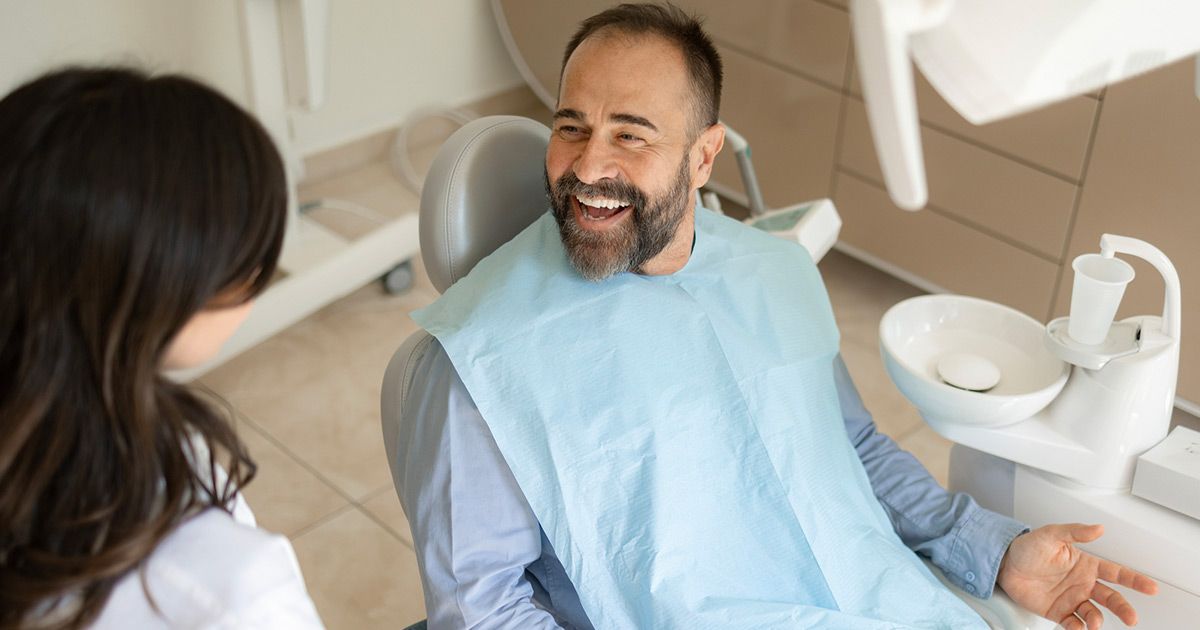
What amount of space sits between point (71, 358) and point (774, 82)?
2.36m

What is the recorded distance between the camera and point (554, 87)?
12.2 feet

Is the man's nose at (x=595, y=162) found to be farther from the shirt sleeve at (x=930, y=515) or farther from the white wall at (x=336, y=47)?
the white wall at (x=336, y=47)

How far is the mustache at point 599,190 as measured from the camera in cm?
154

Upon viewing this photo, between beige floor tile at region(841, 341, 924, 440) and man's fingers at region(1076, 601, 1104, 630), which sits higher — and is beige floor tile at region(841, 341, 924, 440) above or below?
below

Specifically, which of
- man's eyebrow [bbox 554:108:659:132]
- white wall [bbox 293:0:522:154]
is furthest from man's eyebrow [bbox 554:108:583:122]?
white wall [bbox 293:0:522:154]

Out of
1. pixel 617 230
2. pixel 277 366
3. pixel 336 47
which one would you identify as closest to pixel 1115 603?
pixel 617 230

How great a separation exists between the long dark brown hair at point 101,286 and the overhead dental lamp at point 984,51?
1.54 ft

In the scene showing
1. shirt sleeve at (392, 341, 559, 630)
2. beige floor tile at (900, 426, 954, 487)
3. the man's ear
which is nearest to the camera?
shirt sleeve at (392, 341, 559, 630)

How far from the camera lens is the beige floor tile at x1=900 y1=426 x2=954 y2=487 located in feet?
8.61

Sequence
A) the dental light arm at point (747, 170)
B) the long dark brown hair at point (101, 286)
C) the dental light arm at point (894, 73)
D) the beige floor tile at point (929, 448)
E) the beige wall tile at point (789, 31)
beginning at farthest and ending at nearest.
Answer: the beige wall tile at point (789, 31)
the beige floor tile at point (929, 448)
the dental light arm at point (747, 170)
the long dark brown hair at point (101, 286)
the dental light arm at point (894, 73)

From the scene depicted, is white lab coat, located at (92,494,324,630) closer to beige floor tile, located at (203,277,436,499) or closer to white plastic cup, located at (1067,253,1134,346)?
white plastic cup, located at (1067,253,1134,346)

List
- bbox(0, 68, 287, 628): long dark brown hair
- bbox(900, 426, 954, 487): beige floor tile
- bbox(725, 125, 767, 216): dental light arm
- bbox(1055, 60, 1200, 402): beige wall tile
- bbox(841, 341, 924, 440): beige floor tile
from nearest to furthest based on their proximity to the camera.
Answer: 1. bbox(0, 68, 287, 628): long dark brown hair
2. bbox(725, 125, 767, 216): dental light arm
3. bbox(1055, 60, 1200, 402): beige wall tile
4. bbox(900, 426, 954, 487): beige floor tile
5. bbox(841, 341, 924, 440): beige floor tile

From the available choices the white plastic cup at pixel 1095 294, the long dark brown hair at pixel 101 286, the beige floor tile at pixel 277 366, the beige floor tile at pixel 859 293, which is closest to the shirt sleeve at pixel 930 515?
the white plastic cup at pixel 1095 294

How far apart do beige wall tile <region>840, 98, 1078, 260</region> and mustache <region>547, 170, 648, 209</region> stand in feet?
4.50
